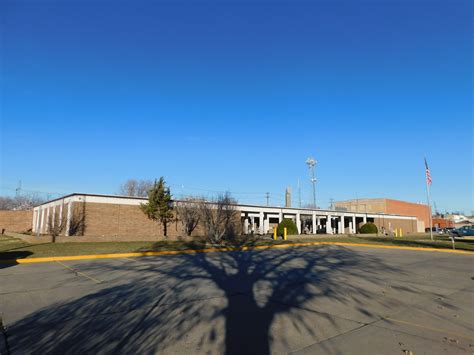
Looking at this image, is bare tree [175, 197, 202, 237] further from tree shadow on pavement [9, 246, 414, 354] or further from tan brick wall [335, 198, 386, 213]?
tan brick wall [335, 198, 386, 213]

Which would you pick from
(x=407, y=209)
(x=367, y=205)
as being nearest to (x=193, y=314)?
(x=367, y=205)

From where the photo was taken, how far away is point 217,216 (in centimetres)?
2502

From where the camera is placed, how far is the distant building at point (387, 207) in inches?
3219

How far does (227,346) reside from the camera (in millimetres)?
4594

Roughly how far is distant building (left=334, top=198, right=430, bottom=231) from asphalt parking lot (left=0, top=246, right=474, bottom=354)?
246 ft

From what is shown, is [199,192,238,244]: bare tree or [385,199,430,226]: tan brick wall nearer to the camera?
[199,192,238,244]: bare tree

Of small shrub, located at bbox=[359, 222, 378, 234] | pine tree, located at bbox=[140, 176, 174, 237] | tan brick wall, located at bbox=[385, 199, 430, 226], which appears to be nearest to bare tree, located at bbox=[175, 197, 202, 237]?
pine tree, located at bbox=[140, 176, 174, 237]

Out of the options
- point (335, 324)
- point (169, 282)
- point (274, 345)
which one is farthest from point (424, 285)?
point (169, 282)

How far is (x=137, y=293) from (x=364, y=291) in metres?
5.50

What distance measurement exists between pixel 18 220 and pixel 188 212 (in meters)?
29.5

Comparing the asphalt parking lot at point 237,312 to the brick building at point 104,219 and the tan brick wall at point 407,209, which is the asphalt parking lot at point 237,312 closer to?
the brick building at point 104,219

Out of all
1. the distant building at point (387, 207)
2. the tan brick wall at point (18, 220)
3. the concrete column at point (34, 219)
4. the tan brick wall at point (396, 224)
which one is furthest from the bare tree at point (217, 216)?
the distant building at point (387, 207)

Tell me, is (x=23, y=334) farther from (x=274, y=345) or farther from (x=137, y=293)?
(x=274, y=345)

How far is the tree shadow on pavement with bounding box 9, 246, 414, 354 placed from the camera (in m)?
4.71
